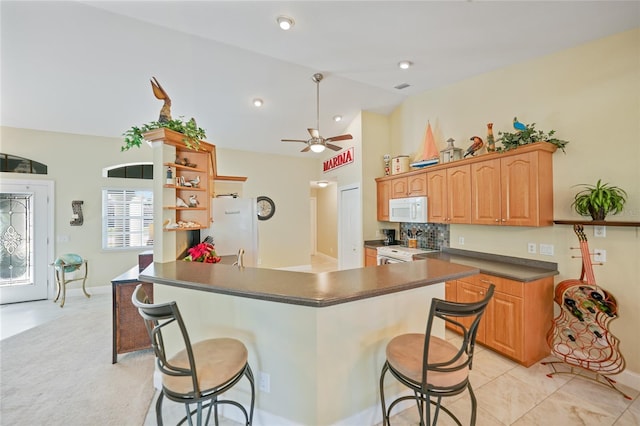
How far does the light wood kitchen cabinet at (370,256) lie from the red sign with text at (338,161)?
1.83 m

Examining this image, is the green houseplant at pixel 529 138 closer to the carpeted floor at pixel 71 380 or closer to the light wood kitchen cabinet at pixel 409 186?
the light wood kitchen cabinet at pixel 409 186

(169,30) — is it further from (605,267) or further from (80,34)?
(605,267)

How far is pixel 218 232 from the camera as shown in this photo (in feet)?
12.3

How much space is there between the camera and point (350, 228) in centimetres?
519

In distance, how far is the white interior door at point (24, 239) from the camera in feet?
13.9

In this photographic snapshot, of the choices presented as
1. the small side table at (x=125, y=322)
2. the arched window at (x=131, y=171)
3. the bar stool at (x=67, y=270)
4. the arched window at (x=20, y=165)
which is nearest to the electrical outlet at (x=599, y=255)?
the small side table at (x=125, y=322)

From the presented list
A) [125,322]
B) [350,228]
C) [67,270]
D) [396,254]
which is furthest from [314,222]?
[125,322]

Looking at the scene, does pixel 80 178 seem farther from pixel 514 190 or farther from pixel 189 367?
pixel 514 190

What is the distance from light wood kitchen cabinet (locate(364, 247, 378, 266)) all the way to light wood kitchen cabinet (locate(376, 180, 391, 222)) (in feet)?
2.12

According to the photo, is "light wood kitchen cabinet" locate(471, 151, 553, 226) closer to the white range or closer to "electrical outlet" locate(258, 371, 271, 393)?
the white range

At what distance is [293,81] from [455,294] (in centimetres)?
382

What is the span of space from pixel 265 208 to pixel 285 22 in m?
4.33

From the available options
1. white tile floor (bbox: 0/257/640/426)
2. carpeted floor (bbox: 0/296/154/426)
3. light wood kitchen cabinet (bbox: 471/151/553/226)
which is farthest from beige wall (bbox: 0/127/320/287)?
light wood kitchen cabinet (bbox: 471/151/553/226)

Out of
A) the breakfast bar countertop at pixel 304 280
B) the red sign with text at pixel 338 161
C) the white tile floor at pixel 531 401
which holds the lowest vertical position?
the white tile floor at pixel 531 401
